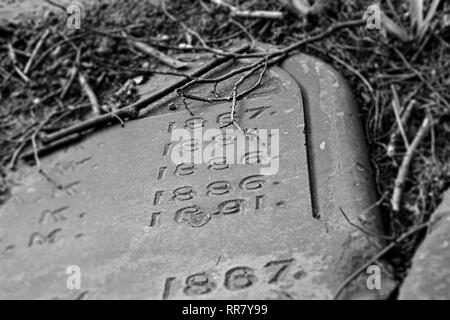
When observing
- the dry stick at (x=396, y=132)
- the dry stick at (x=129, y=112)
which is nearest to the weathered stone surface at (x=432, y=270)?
the dry stick at (x=396, y=132)

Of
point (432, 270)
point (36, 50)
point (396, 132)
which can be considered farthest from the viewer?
point (36, 50)

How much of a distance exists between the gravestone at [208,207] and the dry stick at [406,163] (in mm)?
92

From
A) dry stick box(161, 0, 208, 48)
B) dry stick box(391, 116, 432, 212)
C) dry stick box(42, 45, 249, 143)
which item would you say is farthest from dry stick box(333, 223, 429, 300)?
dry stick box(161, 0, 208, 48)

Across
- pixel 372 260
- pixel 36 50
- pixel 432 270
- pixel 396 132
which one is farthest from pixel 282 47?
pixel 432 270

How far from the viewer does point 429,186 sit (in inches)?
79.5

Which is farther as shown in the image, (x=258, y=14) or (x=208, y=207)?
(x=258, y=14)

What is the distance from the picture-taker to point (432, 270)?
1.47 metres

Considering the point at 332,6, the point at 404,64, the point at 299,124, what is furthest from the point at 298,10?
the point at 299,124

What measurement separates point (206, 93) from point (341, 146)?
67 cm

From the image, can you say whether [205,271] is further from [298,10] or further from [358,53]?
[298,10]

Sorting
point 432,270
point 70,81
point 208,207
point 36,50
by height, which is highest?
point 36,50

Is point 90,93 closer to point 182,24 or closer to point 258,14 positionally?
point 182,24

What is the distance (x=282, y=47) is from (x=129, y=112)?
772mm

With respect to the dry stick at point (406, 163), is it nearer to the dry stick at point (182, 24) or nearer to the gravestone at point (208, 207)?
the gravestone at point (208, 207)
